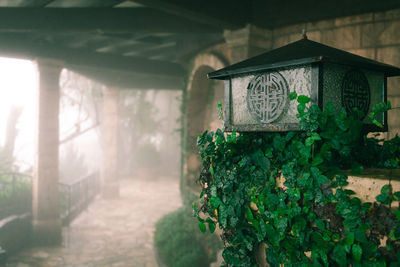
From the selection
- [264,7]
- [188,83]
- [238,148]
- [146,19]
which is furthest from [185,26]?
[238,148]

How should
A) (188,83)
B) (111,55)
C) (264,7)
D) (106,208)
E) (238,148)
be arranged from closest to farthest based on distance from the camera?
(238,148) → (264,7) → (188,83) → (111,55) → (106,208)

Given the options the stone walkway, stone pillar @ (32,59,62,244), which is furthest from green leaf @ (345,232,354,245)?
stone pillar @ (32,59,62,244)

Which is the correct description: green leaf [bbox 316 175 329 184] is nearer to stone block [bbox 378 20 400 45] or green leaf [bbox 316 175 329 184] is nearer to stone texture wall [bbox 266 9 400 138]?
stone texture wall [bbox 266 9 400 138]

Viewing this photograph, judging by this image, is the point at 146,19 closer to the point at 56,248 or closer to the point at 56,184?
the point at 56,184

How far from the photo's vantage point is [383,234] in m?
1.63

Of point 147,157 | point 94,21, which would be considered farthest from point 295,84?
point 147,157

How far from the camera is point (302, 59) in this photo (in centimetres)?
188

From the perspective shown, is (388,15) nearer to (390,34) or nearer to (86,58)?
(390,34)

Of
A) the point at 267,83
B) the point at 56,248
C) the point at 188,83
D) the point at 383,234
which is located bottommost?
the point at 56,248

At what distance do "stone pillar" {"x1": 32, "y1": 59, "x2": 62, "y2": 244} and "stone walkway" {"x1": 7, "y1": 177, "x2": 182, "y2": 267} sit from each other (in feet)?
1.32

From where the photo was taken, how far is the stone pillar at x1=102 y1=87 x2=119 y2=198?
37.0 feet

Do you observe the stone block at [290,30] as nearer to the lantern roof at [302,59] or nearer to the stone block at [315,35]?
the stone block at [315,35]

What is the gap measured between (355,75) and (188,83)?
17.4 ft

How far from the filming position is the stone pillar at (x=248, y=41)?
4531 mm
